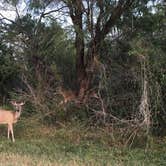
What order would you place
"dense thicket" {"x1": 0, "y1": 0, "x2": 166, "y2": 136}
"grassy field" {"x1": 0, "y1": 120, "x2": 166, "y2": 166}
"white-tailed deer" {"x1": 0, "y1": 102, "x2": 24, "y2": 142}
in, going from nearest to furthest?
"grassy field" {"x1": 0, "y1": 120, "x2": 166, "y2": 166}
"dense thicket" {"x1": 0, "y1": 0, "x2": 166, "y2": 136}
"white-tailed deer" {"x1": 0, "y1": 102, "x2": 24, "y2": 142}

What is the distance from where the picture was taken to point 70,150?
11672mm

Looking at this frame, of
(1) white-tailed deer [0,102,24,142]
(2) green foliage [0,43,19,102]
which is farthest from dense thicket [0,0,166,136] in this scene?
(1) white-tailed deer [0,102,24,142]

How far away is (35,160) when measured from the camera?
10102mm

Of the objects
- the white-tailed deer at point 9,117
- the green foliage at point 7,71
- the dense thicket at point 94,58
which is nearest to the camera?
the dense thicket at point 94,58

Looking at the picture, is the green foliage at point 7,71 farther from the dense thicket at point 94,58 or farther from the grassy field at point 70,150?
the grassy field at point 70,150

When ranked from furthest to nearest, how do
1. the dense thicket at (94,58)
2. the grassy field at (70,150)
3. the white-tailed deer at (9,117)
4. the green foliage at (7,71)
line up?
1. the green foliage at (7,71)
2. the white-tailed deer at (9,117)
3. the dense thicket at (94,58)
4. the grassy field at (70,150)

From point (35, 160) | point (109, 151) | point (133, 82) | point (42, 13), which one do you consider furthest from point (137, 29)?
point (35, 160)

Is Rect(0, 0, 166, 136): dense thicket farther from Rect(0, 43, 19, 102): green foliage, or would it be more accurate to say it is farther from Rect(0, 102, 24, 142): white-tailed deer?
Rect(0, 102, 24, 142): white-tailed deer

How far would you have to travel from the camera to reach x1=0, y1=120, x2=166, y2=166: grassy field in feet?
33.6

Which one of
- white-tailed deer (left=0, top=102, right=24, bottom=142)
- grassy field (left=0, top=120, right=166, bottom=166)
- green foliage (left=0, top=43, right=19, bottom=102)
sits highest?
green foliage (left=0, top=43, right=19, bottom=102)

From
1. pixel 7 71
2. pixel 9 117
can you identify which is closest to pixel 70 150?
pixel 9 117

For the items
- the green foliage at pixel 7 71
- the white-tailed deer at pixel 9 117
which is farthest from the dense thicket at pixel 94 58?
the white-tailed deer at pixel 9 117

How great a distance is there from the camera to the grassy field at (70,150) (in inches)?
403

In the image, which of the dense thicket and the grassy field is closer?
the grassy field
